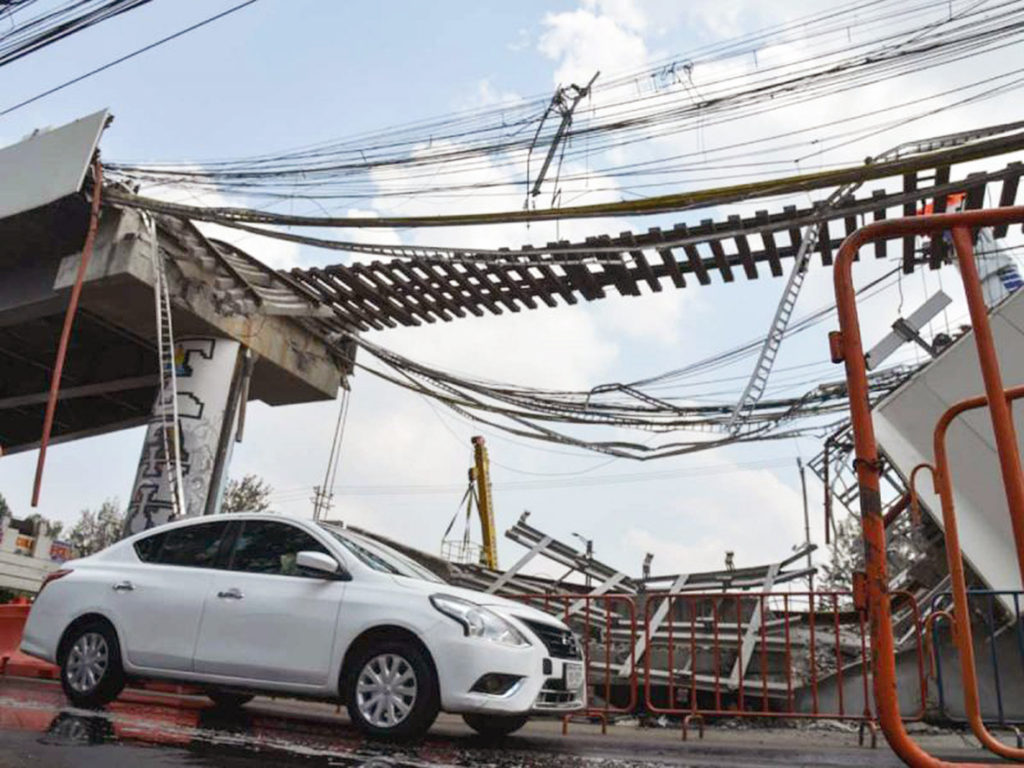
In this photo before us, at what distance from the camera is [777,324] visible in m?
9.91

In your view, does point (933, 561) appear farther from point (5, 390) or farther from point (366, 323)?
point (5, 390)

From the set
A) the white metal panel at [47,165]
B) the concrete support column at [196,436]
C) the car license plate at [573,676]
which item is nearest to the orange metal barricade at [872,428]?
the car license plate at [573,676]

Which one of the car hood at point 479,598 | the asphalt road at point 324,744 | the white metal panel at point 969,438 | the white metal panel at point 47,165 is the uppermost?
the white metal panel at point 47,165

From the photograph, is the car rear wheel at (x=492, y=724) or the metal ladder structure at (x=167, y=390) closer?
the car rear wheel at (x=492, y=724)

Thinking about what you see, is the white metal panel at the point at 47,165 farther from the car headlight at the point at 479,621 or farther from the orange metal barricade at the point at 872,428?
the orange metal barricade at the point at 872,428

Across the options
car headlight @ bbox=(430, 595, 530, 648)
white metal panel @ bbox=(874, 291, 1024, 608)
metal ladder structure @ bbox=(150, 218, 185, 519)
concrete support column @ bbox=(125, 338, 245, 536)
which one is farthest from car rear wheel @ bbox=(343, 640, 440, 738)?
concrete support column @ bbox=(125, 338, 245, 536)

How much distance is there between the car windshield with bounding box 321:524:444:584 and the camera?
6.24 m

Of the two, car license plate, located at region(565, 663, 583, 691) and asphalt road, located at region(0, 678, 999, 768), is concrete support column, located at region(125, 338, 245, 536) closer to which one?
asphalt road, located at region(0, 678, 999, 768)

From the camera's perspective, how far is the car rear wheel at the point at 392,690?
17.4 ft

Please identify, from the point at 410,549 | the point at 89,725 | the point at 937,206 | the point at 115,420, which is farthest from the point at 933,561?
the point at 115,420

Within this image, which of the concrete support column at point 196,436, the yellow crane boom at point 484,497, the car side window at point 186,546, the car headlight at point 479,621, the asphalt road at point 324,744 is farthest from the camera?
the yellow crane boom at point 484,497

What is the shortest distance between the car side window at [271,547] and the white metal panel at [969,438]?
6.48 metres

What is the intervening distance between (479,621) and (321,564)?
4.04ft

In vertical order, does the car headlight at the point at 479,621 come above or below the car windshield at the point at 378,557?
below
